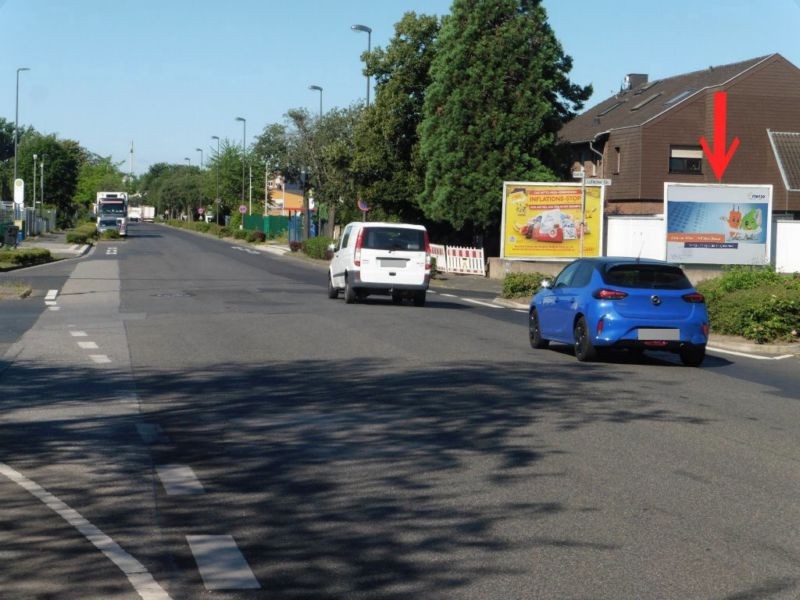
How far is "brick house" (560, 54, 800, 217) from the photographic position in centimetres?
5453

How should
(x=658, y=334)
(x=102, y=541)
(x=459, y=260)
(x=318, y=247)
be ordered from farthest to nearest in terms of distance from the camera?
(x=318, y=247) → (x=459, y=260) → (x=658, y=334) → (x=102, y=541)

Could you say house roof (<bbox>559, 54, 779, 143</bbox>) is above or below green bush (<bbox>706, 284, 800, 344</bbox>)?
above

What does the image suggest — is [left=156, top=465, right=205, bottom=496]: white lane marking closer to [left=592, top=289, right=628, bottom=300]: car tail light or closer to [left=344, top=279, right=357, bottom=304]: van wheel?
[left=592, top=289, right=628, bottom=300]: car tail light

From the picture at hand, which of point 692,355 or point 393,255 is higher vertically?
point 393,255

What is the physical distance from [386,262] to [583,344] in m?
11.3

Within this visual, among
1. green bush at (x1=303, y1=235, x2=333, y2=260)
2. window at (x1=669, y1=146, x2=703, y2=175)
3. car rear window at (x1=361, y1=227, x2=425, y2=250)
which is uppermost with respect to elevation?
window at (x1=669, y1=146, x2=703, y2=175)

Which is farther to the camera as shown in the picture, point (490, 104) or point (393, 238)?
point (490, 104)

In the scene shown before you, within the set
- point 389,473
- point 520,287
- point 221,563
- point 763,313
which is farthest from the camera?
point 520,287

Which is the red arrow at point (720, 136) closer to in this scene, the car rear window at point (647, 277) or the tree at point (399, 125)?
the tree at point (399, 125)

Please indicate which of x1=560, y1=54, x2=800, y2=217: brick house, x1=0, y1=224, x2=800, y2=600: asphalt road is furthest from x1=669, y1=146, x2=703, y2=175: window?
x1=0, y1=224, x2=800, y2=600: asphalt road

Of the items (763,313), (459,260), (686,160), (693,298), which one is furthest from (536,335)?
(686,160)

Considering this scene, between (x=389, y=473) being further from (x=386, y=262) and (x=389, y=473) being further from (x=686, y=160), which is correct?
(x=686, y=160)

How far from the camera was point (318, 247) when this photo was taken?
188ft

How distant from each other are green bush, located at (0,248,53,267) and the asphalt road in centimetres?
2518
